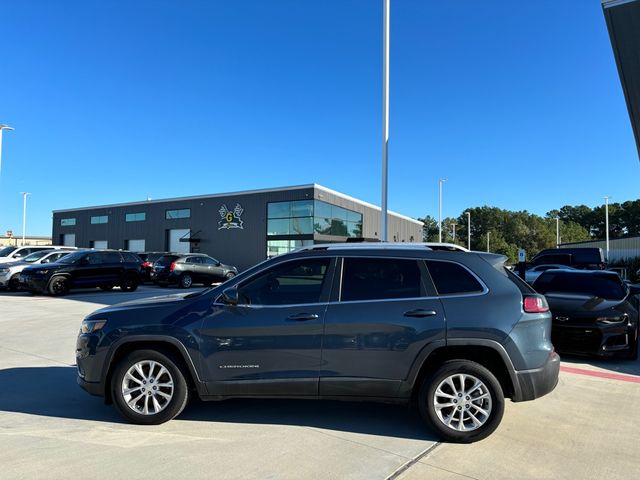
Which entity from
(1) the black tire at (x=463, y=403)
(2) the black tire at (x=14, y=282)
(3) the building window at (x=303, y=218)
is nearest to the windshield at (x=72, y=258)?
(2) the black tire at (x=14, y=282)

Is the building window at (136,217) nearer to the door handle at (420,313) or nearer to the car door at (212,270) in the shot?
the car door at (212,270)

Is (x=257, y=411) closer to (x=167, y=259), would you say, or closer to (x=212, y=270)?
(x=167, y=259)

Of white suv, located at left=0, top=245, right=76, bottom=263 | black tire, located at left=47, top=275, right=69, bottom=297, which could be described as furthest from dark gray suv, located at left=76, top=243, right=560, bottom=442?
white suv, located at left=0, top=245, right=76, bottom=263

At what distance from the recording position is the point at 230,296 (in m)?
4.36

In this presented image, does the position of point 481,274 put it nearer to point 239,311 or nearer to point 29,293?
point 239,311

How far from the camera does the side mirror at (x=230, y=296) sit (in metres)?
4.36

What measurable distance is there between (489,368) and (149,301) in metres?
3.40

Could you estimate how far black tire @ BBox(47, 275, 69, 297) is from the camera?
16781 mm

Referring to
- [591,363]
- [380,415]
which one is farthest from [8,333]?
[591,363]

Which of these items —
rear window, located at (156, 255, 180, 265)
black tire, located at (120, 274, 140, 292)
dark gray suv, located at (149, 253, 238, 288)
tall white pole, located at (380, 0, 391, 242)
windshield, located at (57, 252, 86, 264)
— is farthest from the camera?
rear window, located at (156, 255, 180, 265)

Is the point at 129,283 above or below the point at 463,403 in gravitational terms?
above

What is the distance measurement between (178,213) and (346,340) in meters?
40.7

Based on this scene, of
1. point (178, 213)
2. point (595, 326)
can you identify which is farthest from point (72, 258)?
point (178, 213)

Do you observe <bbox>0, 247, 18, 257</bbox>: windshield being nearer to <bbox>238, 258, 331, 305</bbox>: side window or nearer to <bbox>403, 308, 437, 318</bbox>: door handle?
<bbox>238, 258, 331, 305</bbox>: side window
